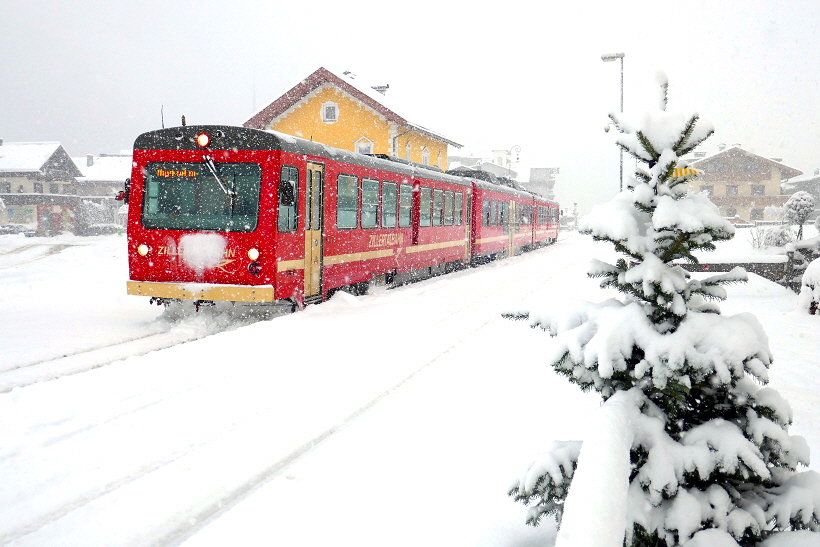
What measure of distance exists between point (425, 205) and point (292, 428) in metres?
12.6

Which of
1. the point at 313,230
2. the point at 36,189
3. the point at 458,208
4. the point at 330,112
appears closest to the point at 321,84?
the point at 330,112

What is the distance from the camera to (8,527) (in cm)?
329

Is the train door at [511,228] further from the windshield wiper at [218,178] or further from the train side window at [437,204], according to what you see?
the windshield wiper at [218,178]

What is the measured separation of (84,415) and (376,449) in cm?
256

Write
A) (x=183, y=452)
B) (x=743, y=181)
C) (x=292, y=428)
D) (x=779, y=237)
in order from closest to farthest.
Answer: (x=183, y=452) → (x=292, y=428) → (x=779, y=237) → (x=743, y=181)

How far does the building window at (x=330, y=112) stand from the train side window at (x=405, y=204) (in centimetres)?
1903

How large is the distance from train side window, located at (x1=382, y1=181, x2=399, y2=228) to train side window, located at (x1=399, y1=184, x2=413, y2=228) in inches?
13.7

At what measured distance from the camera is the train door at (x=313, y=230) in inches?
419

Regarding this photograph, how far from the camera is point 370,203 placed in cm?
1337

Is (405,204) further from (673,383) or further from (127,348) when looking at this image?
(673,383)

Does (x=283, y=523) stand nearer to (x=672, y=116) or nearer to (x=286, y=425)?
(x=286, y=425)

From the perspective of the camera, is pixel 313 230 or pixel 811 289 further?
pixel 313 230

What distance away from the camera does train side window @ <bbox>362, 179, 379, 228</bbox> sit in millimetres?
13055

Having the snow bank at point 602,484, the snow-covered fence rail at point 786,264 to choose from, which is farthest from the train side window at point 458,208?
the snow bank at point 602,484
